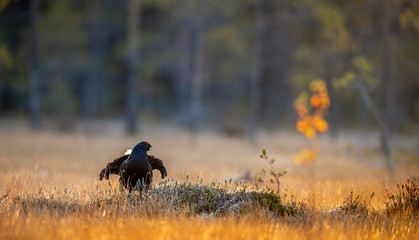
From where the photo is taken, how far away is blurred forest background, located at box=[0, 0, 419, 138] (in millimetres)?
20266

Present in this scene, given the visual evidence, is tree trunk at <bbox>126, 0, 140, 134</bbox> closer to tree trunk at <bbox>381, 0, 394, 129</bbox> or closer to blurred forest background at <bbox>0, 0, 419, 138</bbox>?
blurred forest background at <bbox>0, 0, 419, 138</bbox>

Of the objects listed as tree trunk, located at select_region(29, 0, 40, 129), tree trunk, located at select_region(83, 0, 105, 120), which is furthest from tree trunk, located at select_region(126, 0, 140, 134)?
tree trunk, located at select_region(83, 0, 105, 120)

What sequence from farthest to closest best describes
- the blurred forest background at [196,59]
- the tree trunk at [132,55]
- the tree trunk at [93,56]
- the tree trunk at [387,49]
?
1. the tree trunk at [93,56]
2. the tree trunk at [132,55]
3. the blurred forest background at [196,59]
4. the tree trunk at [387,49]

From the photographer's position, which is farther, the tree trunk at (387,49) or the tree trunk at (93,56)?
the tree trunk at (93,56)

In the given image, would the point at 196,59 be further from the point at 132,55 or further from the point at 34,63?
the point at 34,63

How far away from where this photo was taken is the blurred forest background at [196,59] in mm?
20266


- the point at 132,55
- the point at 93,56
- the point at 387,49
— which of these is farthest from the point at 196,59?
the point at 93,56

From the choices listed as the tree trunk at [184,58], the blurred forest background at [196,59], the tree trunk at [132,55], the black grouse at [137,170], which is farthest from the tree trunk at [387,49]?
the tree trunk at [184,58]

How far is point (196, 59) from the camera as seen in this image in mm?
20047

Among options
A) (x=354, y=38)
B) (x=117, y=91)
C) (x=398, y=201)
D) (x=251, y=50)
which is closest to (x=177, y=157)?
(x=398, y=201)

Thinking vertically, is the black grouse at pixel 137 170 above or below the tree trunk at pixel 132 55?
below

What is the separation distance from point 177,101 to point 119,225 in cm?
3108

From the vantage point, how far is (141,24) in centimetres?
3066

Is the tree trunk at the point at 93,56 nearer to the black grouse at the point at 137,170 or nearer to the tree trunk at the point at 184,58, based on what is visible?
the tree trunk at the point at 184,58
